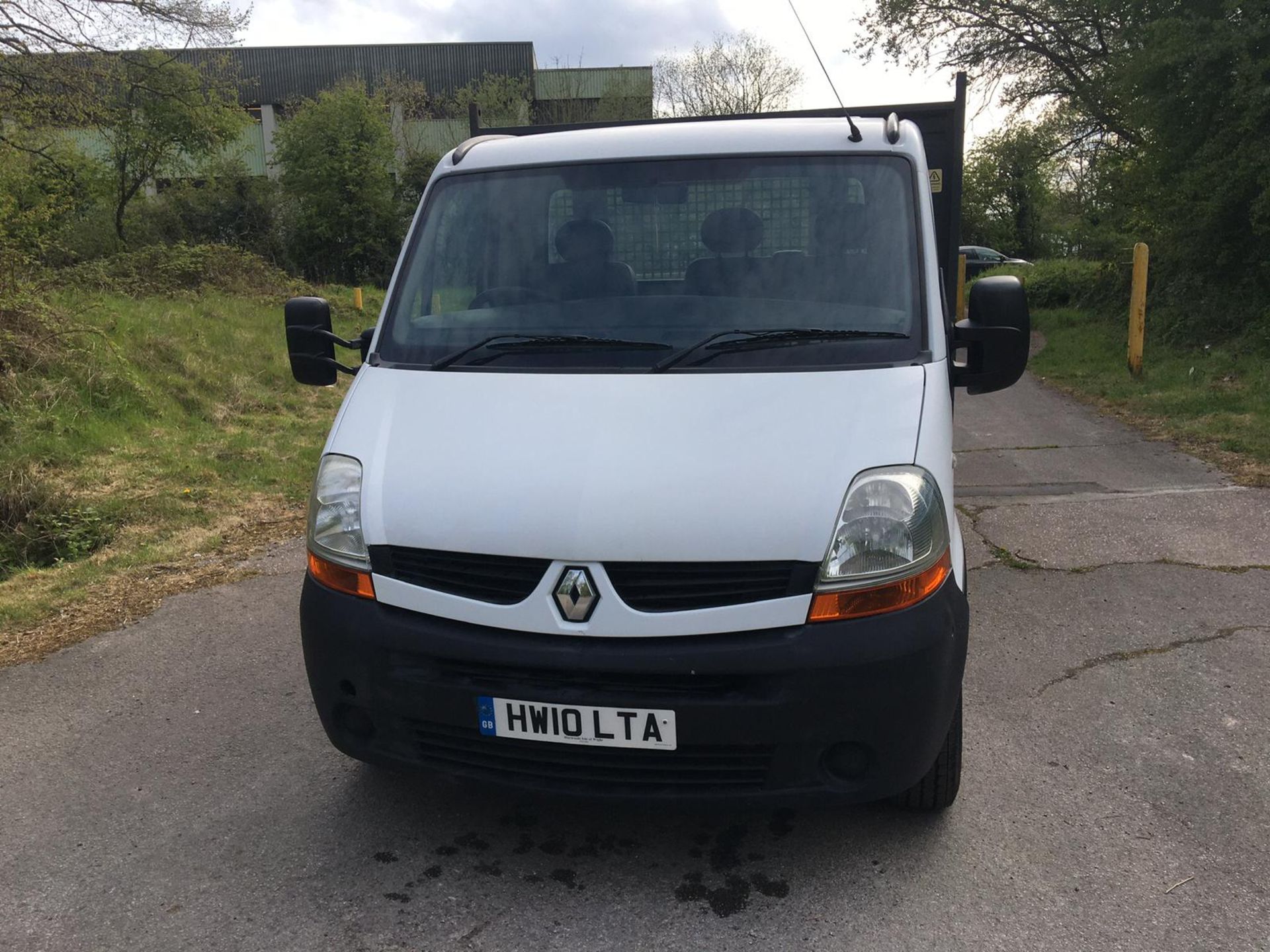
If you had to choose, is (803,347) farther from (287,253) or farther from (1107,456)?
(287,253)

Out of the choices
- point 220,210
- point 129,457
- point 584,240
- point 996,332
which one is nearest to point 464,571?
point 584,240

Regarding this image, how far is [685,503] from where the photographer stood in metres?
2.64

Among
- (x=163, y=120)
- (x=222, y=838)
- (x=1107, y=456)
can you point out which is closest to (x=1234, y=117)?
(x=1107, y=456)

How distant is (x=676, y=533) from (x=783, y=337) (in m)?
0.92

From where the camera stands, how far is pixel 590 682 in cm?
265

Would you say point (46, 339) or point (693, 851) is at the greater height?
point (46, 339)

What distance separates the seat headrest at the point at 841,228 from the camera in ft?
11.4

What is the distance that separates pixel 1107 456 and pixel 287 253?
31.2m

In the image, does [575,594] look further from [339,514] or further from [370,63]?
[370,63]

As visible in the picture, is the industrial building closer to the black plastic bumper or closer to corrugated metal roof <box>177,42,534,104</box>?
corrugated metal roof <box>177,42,534,104</box>

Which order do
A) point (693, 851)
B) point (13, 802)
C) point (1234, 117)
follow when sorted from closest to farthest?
1. point (693, 851)
2. point (13, 802)
3. point (1234, 117)

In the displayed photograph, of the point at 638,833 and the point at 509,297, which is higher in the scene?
the point at 509,297

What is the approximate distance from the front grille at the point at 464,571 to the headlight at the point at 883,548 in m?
0.73

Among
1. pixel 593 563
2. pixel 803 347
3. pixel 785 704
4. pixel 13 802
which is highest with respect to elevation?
pixel 803 347
